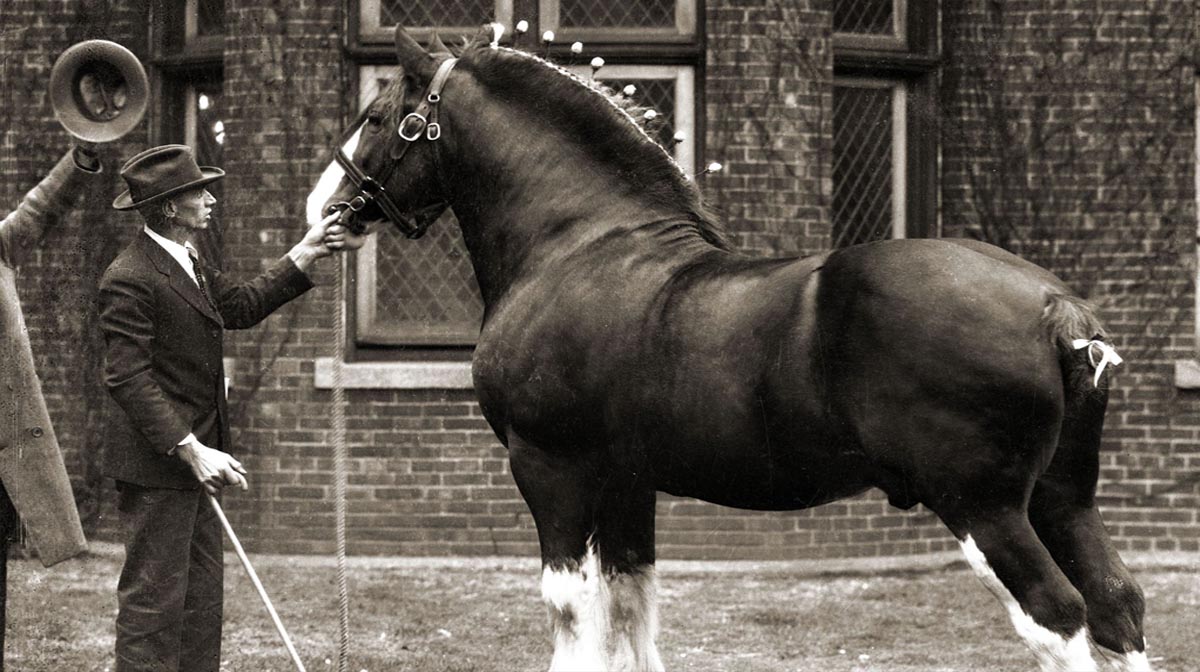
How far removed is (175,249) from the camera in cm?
578

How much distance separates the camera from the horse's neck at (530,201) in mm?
5543

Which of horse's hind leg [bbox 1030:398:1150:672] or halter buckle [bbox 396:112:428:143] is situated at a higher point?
halter buckle [bbox 396:112:428:143]

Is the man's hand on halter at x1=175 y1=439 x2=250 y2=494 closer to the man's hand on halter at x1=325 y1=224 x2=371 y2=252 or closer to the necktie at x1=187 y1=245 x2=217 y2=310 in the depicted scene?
the necktie at x1=187 y1=245 x2=217 y2=310

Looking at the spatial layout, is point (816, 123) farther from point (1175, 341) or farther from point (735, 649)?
point (735, 649)

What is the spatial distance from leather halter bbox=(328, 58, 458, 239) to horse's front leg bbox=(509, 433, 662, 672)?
98 cm

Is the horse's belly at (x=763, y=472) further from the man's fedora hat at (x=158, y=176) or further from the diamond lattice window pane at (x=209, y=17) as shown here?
the diamond lattice window pane at (x=209, y=17)

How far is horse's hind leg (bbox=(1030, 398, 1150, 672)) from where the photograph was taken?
501cm

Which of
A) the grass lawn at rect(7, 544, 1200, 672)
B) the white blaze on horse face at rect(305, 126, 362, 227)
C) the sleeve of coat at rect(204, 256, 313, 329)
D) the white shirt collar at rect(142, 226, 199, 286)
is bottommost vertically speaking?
the grass lawn at rect(7, 544, 1200, 672)

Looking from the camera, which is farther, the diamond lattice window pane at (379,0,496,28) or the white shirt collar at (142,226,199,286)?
the diamond lattice window pane at (379,0,496,28)

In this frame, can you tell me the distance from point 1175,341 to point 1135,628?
18.7 ft

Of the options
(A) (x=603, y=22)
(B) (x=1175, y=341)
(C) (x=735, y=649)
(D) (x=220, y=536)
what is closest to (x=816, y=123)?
(A) (x=603, y=22)

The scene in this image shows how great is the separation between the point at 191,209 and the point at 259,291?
18.7 inches

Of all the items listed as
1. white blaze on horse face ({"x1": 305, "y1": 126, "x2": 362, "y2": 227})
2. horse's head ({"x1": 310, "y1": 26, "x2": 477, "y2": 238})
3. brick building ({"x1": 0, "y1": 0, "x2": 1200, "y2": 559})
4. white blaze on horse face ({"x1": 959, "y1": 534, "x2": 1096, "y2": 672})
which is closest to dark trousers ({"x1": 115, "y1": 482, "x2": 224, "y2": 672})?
white blaze on horse face ({"x1": 305, "y1": 126, "x2": 362, "y2": 227})

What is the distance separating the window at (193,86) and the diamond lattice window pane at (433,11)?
1.21 meters
